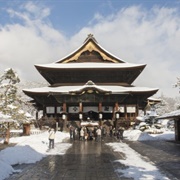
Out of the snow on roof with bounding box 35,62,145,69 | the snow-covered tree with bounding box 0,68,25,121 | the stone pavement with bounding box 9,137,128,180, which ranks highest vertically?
the snow on roof with bounding box 35,62,145,69

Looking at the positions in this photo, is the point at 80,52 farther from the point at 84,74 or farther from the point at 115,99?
the point at 115,99

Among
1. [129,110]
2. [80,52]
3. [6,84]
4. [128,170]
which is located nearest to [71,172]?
[128,170]

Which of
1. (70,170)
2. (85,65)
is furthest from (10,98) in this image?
(85,65)

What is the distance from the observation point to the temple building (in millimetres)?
41969

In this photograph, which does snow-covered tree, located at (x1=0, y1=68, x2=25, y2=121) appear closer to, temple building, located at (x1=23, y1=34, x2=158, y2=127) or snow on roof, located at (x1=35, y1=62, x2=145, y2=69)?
temple building, located at (x1=23, y1=34, x2=158, y2=127)

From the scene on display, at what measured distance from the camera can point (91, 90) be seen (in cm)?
4144

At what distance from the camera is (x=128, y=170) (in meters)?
11.1

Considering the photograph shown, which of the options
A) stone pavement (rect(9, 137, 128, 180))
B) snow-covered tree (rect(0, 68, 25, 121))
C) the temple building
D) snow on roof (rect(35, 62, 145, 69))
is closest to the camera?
stone pavement (rect(9, 137, 128, 180))

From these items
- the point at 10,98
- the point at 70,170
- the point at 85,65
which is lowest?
the point at 70,170

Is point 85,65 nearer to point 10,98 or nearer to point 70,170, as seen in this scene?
point 10,98

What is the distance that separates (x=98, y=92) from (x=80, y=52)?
1091 cm

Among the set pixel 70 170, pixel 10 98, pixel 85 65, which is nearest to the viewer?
pixel 70 170

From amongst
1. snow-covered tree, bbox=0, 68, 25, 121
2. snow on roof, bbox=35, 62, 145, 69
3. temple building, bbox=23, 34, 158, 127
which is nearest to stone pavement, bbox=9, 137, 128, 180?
snow-covered tree, bbox=0, 68, 25, 121

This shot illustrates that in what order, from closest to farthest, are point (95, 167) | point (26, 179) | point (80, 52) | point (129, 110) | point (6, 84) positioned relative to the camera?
point (26, 179), point (95, 167), point (6, 84), point (129, 110), point (80, 52)
